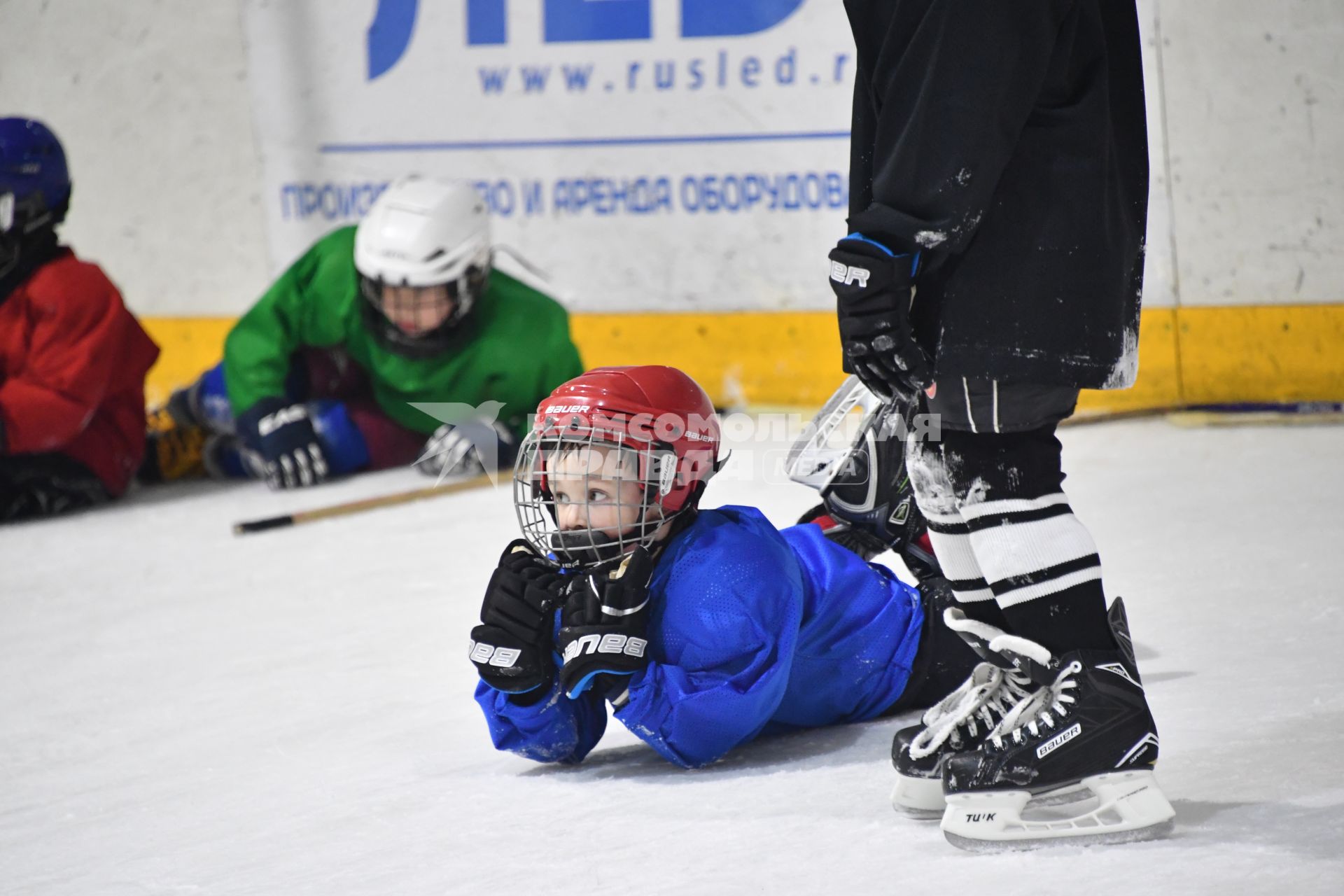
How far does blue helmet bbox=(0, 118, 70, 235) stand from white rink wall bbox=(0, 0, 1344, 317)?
1.16 metres

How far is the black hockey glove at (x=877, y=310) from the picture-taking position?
1469mm

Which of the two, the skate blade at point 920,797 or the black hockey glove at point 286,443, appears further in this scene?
the black hockey glove at point 286,443

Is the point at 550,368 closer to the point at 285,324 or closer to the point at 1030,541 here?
the point at 285,324

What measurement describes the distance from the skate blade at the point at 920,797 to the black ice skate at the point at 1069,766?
0.06 m

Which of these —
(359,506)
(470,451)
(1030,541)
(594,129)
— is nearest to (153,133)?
(594,129)

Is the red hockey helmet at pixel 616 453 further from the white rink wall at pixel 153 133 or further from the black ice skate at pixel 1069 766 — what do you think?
the white rink wall at pixel 153 133

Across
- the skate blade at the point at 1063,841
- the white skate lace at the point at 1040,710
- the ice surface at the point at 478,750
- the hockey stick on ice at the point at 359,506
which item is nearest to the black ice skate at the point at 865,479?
the ice surface at the point at 478,750

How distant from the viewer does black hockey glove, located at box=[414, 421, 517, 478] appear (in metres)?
4.34

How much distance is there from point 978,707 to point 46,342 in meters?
3.26

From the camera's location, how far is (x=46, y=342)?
13.7ft

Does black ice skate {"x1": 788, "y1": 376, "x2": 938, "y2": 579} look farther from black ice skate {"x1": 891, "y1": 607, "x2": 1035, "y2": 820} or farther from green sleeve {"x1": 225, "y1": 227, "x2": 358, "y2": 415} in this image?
green sleeve {"x1": 225, "y1": 227, "x2": 358, "y2": 415}

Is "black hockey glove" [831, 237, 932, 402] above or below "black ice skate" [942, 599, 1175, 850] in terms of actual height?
above

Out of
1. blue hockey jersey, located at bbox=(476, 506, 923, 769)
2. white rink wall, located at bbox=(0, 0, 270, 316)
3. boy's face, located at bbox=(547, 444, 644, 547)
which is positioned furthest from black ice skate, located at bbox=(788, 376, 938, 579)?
white rink wall, located at bbox=(0, 0, 270, 316)

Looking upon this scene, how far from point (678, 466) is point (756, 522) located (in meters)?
0.13
